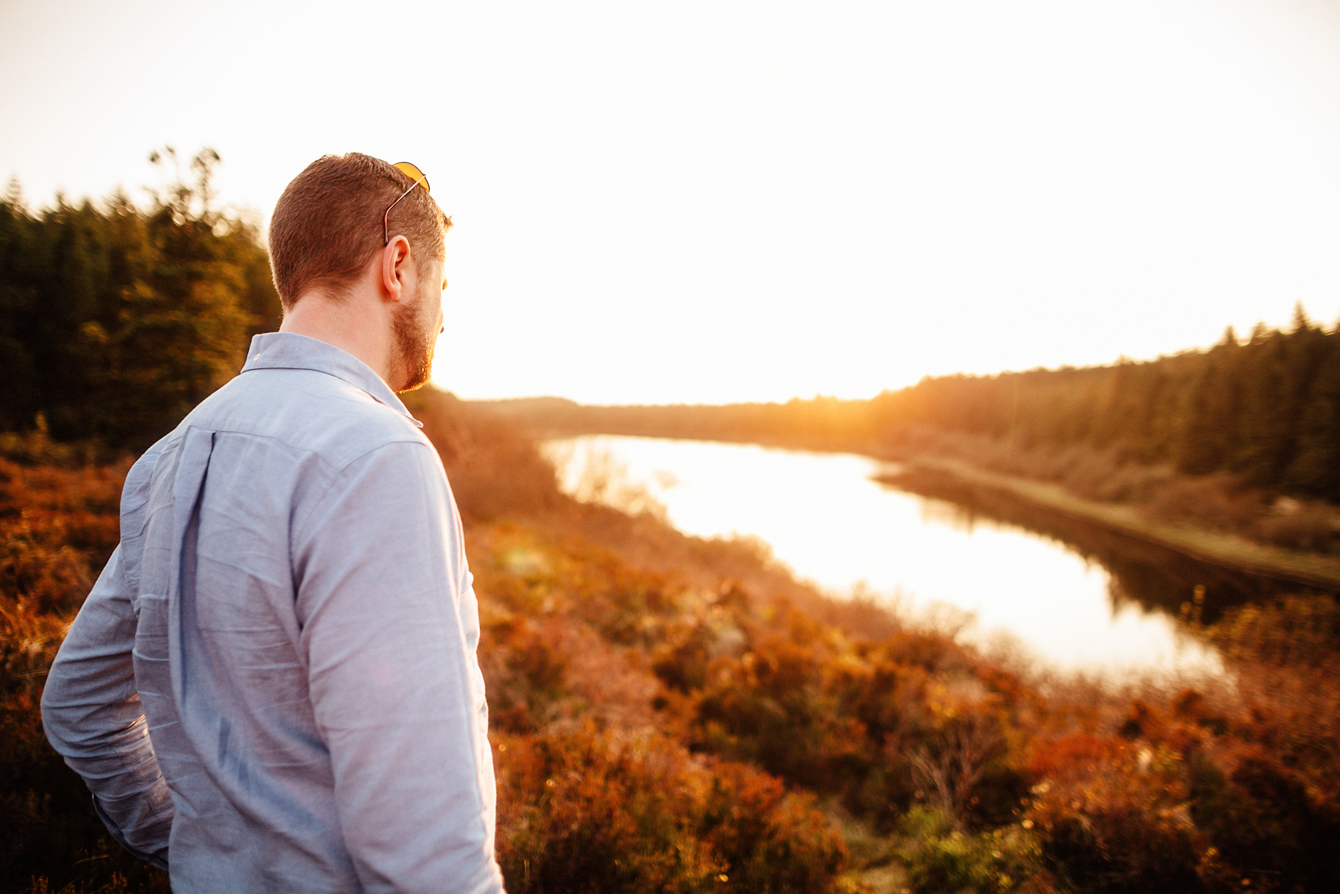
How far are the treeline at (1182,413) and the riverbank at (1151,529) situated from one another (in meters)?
5.41

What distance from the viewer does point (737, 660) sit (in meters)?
7.98

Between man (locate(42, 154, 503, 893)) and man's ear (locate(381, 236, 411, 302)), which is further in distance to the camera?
man's ear (locate(381, 236, 411, 302))

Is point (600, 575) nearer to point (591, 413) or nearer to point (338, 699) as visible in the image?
point (338, 699)

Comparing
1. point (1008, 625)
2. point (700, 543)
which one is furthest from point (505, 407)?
point (1008, 625)

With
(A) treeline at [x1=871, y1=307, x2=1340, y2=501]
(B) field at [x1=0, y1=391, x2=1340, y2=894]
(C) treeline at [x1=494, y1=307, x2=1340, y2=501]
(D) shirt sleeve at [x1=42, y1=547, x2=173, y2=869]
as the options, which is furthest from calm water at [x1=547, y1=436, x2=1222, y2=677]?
(A) treeline at [x1=871, y1=307, x2=1340, y2=501]

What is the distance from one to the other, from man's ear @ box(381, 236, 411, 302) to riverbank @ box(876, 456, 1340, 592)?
32.1m

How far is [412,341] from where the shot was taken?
113 centimetres

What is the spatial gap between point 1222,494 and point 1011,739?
35305 mm

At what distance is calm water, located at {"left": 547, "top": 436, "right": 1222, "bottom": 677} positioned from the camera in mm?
14078

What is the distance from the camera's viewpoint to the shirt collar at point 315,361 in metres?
0.91

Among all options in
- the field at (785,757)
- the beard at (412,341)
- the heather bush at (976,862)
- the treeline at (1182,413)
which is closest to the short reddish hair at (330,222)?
the beard at (412,341)

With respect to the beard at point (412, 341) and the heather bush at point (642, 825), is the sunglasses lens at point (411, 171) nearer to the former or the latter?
the beard at point (412, 341)

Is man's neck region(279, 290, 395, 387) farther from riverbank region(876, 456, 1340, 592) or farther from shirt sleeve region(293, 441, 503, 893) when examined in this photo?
riverbank region(876, 456, 1340, 592)

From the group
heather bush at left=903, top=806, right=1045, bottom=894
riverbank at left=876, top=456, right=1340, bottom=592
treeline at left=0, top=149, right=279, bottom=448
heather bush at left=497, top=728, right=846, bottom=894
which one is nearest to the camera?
heather bush at left=497, top=728, right=846, bottom=894
